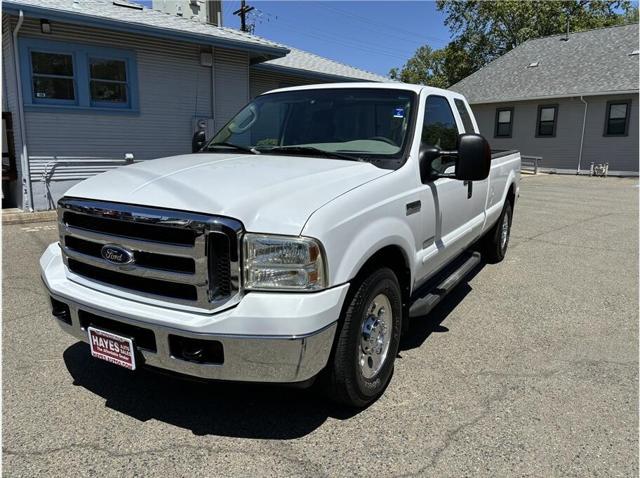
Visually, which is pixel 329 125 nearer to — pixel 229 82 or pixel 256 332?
pixel 256 332

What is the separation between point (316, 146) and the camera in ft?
12.7

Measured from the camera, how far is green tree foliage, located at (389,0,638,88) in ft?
115

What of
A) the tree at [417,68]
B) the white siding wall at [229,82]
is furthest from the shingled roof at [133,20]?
the tree at [417,68]

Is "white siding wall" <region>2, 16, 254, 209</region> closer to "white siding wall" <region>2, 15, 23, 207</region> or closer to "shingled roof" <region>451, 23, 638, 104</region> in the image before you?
"white siding wall" <region>2, 15, 23, 207</region>

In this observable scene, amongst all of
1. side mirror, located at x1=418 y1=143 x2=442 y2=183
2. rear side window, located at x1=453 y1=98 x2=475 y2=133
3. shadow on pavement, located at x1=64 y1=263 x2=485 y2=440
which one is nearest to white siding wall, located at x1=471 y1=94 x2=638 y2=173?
rear side window, located at x1=453 y1=98 x2=475 y2=133

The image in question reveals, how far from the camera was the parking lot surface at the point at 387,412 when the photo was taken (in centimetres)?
266

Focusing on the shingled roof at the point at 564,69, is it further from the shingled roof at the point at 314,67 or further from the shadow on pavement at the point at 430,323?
the shadow on pavement at the point at 430,323

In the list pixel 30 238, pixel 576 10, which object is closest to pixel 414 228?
pixel 30 238

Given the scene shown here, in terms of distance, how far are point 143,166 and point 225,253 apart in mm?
1301

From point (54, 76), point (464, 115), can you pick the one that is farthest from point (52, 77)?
point (464, 115)

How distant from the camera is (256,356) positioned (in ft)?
8.14

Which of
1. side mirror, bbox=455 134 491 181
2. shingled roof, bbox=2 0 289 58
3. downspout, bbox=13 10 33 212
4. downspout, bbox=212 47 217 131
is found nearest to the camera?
side mirror, bbox=455 134 491 181

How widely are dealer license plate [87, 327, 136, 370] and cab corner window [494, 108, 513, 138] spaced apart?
25.7 meters

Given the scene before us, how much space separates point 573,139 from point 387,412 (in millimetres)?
23446
